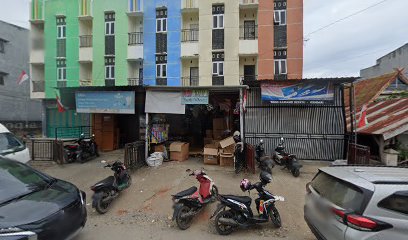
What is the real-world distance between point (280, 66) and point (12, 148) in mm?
15512

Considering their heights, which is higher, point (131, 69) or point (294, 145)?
point (131, 69)

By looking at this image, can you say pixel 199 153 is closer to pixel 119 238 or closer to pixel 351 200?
pixel 119 238

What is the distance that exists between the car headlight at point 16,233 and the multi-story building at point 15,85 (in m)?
22.6

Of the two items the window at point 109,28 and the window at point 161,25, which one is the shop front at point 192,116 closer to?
the window at point 161,25

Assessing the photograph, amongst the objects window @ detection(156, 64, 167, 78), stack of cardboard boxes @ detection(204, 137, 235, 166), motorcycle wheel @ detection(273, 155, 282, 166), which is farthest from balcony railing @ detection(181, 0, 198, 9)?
motorcycle wheel @ detection(273, 155, 282, 166)

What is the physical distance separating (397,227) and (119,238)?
13.7 ft

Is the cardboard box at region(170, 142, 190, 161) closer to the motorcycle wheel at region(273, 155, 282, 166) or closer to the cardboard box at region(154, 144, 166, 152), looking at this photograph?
the cardboard box at region(154, 144, 166, 152)

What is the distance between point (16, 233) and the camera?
2.87 metres

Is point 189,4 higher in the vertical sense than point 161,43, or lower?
higher

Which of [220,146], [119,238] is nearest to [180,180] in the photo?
[220,146]

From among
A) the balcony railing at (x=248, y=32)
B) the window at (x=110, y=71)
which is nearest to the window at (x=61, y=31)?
the window at (x=110, y=71)

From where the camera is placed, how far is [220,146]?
891 centimetres

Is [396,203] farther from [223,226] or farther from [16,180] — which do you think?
[16,180]

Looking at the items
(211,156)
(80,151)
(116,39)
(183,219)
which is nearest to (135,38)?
(116,39)
